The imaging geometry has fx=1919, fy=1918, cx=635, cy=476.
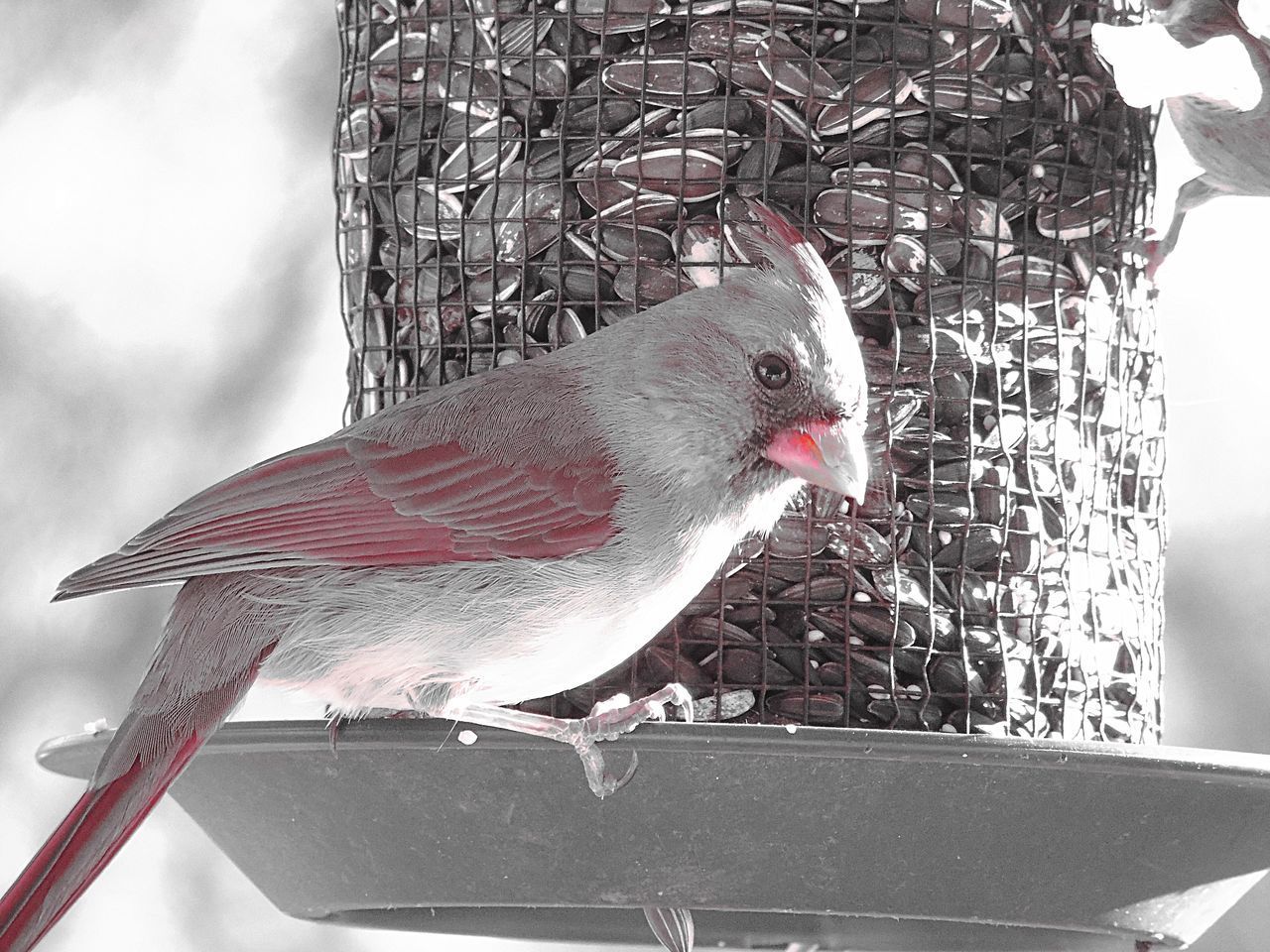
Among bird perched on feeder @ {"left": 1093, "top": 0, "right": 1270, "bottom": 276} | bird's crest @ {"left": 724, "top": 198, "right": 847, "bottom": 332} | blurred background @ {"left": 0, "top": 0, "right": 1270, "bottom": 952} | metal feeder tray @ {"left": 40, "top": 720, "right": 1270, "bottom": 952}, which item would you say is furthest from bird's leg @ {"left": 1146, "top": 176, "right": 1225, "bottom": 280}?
blurred background @ {"left": 0, "top": 0, "right": 1270, "bottom": 952}

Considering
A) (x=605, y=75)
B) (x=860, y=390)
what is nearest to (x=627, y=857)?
(x=860, y=390)

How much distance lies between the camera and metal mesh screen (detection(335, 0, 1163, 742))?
323cm

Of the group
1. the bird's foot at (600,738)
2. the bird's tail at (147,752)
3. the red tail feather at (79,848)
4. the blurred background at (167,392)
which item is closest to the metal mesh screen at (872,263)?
the bird's foot at (600,738)

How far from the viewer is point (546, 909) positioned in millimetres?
3297

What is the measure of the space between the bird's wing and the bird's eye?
0.91 feet

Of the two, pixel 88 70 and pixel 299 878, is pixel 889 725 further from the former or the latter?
pixel 88 70

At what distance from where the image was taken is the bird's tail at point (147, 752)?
2693 millimetres

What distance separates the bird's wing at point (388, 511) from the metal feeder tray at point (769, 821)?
27 cm

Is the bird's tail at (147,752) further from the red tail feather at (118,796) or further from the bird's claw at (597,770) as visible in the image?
the bird's claw at (597,770)

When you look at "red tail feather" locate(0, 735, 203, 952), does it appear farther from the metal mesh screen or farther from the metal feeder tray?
the metal mesh screen

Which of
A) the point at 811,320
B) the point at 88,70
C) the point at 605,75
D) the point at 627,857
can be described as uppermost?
the point at 88,70

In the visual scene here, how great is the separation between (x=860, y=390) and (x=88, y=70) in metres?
4.37

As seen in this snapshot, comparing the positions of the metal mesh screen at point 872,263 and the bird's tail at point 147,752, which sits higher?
the metal mesh screen at point 872,263

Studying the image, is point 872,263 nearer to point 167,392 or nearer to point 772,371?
point 772,371
